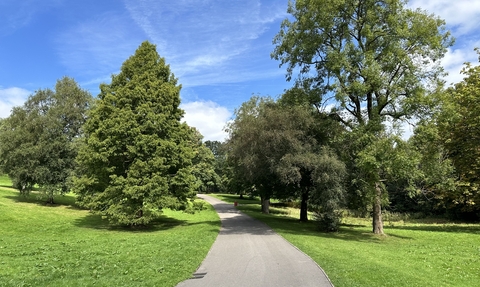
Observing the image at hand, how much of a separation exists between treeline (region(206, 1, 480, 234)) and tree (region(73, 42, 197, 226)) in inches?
188

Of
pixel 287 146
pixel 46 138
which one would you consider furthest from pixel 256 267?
pixel 46 138

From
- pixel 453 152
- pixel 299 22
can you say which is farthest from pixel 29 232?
pixel 453 152

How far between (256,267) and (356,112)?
1396cm

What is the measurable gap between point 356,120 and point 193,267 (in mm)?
15372

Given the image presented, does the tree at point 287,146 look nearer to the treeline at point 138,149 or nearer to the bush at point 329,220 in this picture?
the bush at point 329,220

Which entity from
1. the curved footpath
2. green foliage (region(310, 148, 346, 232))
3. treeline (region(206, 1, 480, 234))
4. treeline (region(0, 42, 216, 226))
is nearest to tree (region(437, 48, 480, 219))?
treeline (region(206, 1, 480, 234))

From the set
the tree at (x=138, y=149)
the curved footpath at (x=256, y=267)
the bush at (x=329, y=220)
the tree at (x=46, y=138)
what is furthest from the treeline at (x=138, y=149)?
the tree at (x=46, y=138)

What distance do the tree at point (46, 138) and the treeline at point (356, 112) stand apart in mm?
19282

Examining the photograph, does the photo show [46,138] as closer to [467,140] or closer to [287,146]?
[287,146]

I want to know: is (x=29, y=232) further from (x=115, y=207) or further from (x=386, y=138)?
(x=386, y=138)

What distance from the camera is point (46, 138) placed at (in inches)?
1201

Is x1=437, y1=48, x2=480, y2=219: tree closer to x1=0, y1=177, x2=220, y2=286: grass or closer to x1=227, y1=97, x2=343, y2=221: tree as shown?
x1=227, y1=97, x2=343, y2=221: tree

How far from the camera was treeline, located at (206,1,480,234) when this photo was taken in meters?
17.4

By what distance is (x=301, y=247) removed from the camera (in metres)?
13.5
